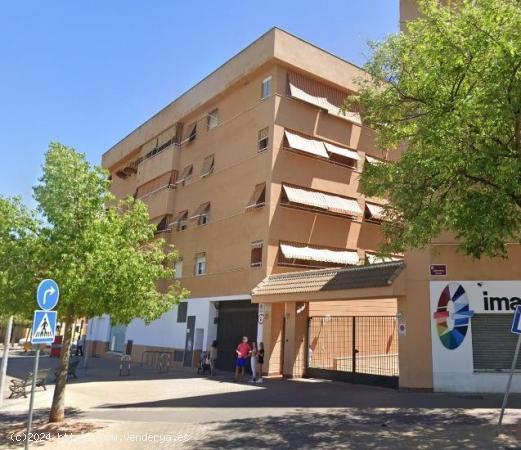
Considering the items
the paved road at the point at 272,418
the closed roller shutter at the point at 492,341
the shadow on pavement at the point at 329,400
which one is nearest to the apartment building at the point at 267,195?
the shadow on pavement at the point at 329,400

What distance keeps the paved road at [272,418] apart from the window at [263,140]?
1237 cm

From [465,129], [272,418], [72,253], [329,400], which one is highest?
[465,129]

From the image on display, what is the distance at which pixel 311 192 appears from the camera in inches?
976

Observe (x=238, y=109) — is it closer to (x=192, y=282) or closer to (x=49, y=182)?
(x=192, y=282)

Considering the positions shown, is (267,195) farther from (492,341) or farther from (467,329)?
(492,341)

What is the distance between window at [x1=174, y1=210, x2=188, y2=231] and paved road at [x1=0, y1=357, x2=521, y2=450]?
1459 cm

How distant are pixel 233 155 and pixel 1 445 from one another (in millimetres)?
19670

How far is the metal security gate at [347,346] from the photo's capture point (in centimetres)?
1958

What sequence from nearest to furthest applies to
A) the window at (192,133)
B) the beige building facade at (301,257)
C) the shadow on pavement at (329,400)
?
the shadow on pavement at (329,400), the beige building facade at (301,257), the window at (192,133)

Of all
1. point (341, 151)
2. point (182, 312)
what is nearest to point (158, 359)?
point (182, 312)

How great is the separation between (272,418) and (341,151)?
17.4 meters

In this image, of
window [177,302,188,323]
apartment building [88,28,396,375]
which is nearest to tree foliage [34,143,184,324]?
apartment building [88,28,396,375]

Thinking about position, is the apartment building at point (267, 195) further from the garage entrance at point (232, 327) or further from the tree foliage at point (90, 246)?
the tree foliage at point (90, 246)

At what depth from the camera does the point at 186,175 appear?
31828mm
